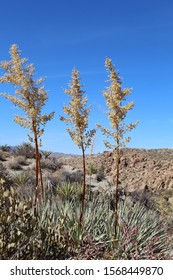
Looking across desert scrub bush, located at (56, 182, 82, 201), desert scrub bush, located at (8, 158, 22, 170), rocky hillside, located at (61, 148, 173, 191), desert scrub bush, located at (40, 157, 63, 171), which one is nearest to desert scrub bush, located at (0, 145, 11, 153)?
rocky hillside, located at (61, 148, 173, 191)

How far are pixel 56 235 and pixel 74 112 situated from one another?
1.78m

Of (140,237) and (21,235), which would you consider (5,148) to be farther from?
(21,235)

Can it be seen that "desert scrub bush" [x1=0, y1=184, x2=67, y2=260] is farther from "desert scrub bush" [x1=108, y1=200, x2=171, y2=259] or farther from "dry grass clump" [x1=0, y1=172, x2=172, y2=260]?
"desert scrub bush" [x1=108, y1=200, x2=171, y2=259]

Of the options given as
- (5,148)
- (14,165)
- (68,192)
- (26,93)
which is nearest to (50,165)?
(14,165)

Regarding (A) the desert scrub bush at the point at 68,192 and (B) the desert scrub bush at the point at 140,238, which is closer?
(B) the desert scrub bush at the point at 140,238

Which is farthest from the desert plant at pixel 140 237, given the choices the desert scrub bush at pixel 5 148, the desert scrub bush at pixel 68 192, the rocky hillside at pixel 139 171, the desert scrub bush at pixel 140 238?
the desert scrub bush at pixel 5 148

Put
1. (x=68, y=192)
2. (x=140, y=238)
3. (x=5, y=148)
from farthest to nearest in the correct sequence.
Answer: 1. (x=5, y=148)
2. (x=68, y=192)
3. (x=140, y=238)

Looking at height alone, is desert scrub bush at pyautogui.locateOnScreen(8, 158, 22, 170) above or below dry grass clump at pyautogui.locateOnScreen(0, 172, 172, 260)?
above

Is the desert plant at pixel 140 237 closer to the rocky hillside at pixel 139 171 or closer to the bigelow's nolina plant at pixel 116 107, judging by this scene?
the bigelow's nolina plant at pixel 116 107

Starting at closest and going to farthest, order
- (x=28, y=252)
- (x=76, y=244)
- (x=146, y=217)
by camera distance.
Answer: (x=28, y=252), (x=76, y=244), (x=146, y=217)
